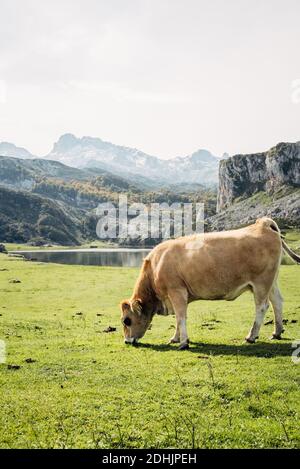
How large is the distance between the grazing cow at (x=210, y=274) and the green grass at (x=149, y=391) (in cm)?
120

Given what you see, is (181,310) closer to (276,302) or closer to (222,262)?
(222,262)

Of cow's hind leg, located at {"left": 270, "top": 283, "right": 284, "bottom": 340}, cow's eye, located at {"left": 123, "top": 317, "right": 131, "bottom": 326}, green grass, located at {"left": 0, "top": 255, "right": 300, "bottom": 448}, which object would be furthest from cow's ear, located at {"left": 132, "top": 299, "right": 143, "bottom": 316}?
cow's hind leg, located at {"left": 270, "top": 283, "right": 284, "bottom": 340}

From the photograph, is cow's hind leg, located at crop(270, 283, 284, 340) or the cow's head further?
the cow's head

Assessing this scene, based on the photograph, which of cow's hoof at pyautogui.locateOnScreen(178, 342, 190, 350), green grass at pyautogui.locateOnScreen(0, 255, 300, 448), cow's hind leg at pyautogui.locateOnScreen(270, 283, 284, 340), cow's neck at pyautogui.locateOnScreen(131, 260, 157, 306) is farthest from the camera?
cow's neck at pyautogui.locateOnScreen(131, 260, 157, 306)

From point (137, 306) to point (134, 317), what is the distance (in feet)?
1.47

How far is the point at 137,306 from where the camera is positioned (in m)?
16.2

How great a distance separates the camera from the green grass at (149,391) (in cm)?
836

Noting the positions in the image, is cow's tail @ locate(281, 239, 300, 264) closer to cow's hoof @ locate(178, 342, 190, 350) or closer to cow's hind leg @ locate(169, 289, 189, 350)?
cow's hind leg @ locate(169, 289, 189, 350)

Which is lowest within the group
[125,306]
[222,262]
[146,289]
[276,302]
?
[125,306]

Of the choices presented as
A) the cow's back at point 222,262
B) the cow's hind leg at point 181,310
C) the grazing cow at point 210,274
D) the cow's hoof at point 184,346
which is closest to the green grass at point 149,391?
the cow's hoof at point 184,346

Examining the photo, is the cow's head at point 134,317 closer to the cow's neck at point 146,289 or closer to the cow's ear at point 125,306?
the cow's ear at point 125,306

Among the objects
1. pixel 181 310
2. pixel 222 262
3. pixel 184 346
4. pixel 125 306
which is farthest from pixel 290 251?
pixel 125 306

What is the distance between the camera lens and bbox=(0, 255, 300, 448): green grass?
8359 millimetres

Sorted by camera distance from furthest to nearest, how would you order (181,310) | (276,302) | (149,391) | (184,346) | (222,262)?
(276,302)
(181,310)
(184,346)
(222,262)
(149,391)
